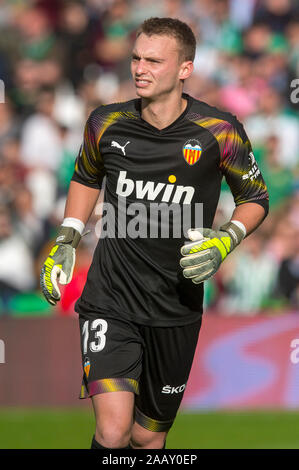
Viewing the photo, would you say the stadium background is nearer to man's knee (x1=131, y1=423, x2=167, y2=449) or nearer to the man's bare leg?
man's knee (x1=131, y1=423, x2=167, y2=449)

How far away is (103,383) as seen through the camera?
5.09 metres

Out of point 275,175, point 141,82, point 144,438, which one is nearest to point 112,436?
point 144,438

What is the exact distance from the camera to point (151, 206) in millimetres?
5309

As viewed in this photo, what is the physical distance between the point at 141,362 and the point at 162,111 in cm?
156

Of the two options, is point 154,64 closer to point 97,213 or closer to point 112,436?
point 112,436

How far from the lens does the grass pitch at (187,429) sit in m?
8.38

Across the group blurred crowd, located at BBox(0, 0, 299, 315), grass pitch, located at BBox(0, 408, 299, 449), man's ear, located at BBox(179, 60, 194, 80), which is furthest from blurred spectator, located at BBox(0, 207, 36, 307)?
man's ear, located at BBox(179, 60, 194, 80)

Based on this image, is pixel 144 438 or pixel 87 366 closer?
pixel 87 366

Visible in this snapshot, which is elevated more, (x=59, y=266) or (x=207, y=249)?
(x=207, y=249)

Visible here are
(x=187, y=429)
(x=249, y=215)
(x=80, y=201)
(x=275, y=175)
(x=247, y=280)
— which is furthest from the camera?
(x=275, y=175)

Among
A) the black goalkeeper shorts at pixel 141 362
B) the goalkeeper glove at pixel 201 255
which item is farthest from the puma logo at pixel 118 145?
the black goalkeeper shorts at pixel 141 362

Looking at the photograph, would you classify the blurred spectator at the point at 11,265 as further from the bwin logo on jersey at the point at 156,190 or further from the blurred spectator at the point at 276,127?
the bwin logo on jersey at the point at 156,190

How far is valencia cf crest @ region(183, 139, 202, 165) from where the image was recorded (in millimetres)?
5324

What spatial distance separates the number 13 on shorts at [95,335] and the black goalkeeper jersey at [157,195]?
0.25 ft
